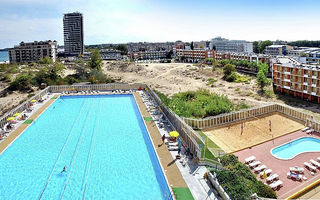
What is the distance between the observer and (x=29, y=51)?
91.8 m

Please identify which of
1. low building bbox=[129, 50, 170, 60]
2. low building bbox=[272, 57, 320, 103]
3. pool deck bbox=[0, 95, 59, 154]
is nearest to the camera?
pool deck bbox=[0, 95, 59, 154]

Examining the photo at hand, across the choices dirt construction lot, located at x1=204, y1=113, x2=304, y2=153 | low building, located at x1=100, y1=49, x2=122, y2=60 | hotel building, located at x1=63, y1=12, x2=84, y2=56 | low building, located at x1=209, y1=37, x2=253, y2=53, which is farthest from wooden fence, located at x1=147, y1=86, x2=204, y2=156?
hotel building, located at x1=63, y1=12, x2=84, y2=56

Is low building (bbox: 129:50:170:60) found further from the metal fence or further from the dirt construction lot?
the dirt construction lot

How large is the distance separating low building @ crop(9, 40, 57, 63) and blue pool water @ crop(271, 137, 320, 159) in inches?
3574

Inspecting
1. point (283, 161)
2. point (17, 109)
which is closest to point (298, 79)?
point (283, 161)

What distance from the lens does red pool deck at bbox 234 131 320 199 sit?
16062 mm

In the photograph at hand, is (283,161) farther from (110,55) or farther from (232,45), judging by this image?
(232,45)

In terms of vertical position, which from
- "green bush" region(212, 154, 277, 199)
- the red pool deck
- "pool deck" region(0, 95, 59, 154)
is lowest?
the red pool deck

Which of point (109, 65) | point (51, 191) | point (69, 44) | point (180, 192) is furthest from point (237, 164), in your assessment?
point (69, 44)

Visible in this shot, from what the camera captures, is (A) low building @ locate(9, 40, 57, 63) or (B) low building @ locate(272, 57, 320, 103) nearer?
(B) low building @ locate(272, 57, 320, 103)

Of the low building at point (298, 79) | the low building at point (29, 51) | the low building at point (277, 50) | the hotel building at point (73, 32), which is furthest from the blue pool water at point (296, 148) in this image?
the hotel building at point (73, 32)

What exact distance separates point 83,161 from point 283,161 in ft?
50.2

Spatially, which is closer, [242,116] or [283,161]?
[283,161]

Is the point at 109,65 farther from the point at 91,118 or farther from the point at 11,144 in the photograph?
the point at 11,144
